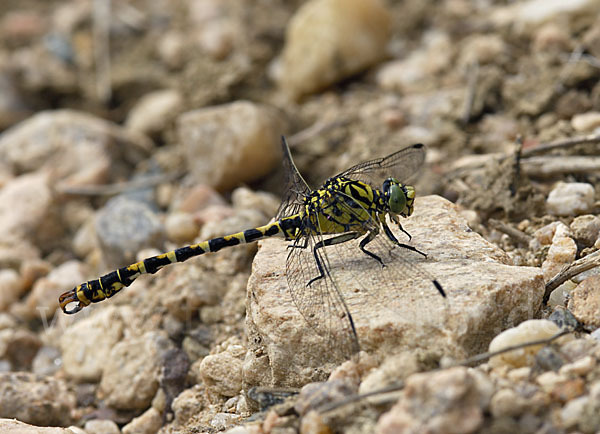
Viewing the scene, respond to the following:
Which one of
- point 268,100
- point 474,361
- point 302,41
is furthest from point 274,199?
point 474,361

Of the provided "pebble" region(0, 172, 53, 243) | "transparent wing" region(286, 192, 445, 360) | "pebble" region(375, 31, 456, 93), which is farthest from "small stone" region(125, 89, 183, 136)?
"transparent wing" region(286, 192, 445, 360)

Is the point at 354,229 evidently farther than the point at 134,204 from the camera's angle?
No

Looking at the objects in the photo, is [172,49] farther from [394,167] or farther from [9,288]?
[394,167]

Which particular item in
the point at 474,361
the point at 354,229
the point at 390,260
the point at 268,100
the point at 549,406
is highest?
the point at 268,100

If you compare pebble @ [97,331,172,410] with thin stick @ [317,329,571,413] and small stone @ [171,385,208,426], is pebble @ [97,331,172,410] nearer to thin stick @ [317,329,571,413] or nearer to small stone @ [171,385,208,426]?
small stone @ [171,385,208,426]

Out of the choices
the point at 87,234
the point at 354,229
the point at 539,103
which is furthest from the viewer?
the point at 87,234

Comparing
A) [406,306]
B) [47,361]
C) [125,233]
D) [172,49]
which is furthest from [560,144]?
[172,49]

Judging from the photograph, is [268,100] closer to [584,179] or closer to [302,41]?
[302,41]
